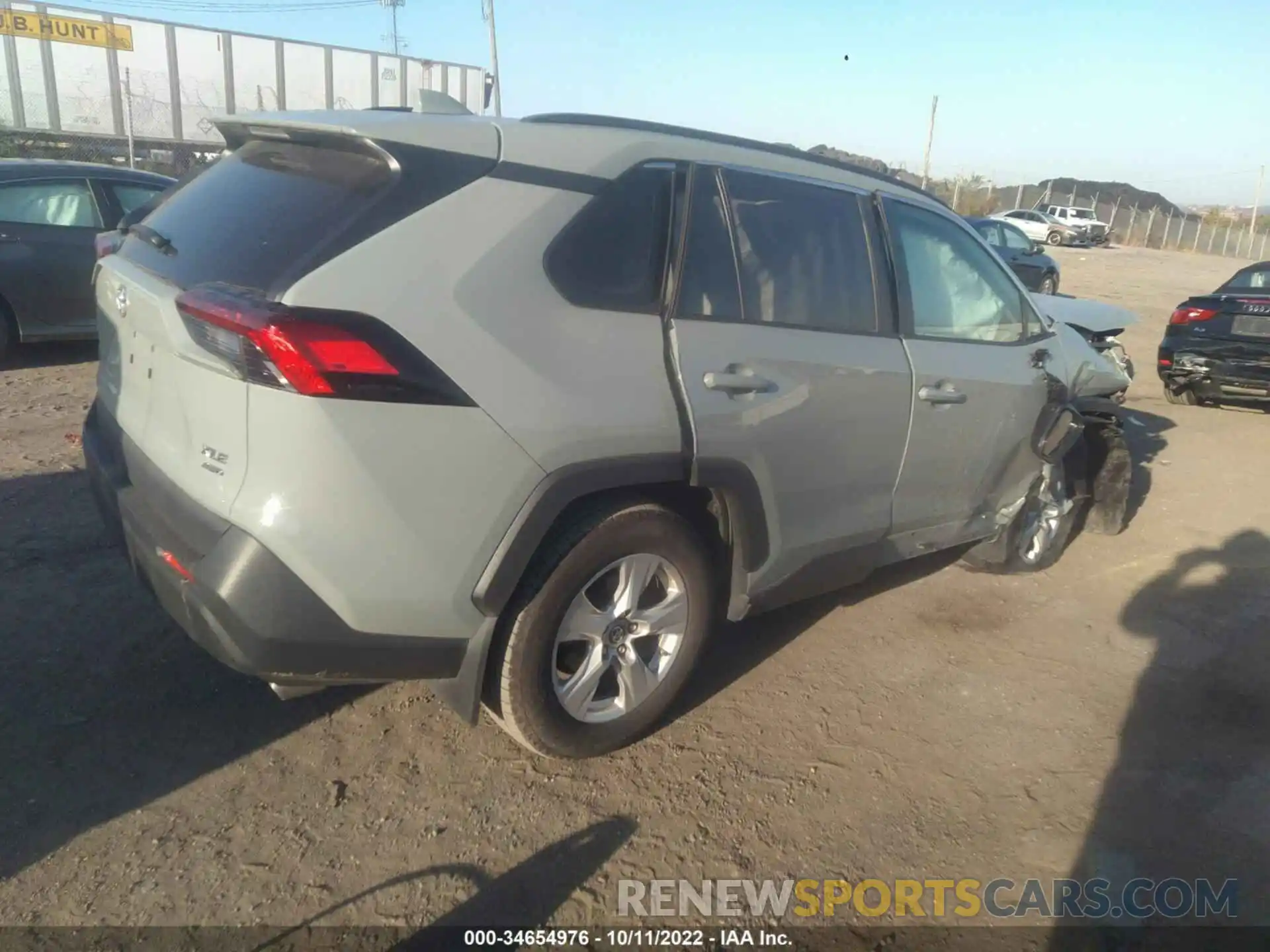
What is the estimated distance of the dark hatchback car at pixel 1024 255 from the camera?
19.0m

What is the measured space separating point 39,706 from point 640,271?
2425 millimetres

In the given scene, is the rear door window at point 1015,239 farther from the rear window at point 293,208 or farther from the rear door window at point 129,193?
the rear window at point 293,208

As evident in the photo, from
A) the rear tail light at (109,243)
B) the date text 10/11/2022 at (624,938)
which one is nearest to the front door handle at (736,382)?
the date text 10/11/2022 at (624,938)

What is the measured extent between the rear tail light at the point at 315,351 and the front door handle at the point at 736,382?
35.0 inches

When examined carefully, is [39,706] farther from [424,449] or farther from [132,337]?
[424,449]

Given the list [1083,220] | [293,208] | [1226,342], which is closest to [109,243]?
[293,208]

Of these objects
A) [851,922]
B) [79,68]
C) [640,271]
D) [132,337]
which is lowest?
[851,922]

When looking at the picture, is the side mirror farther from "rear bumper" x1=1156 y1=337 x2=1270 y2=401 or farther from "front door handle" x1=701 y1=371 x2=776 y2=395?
"rear bumper" x1=1156 y1=337 x2=1270 y2=401

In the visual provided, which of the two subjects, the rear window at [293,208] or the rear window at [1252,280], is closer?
the rear window at [293,208]

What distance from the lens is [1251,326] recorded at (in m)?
8.73

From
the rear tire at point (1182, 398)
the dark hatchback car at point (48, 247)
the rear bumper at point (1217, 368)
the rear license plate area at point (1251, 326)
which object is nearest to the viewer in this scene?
the dark hatchback car at point (48, 247)

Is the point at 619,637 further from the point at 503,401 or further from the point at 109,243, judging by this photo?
the point at 109,243

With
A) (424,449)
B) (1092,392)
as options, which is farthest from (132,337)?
(1092,392)

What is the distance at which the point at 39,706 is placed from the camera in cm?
318
